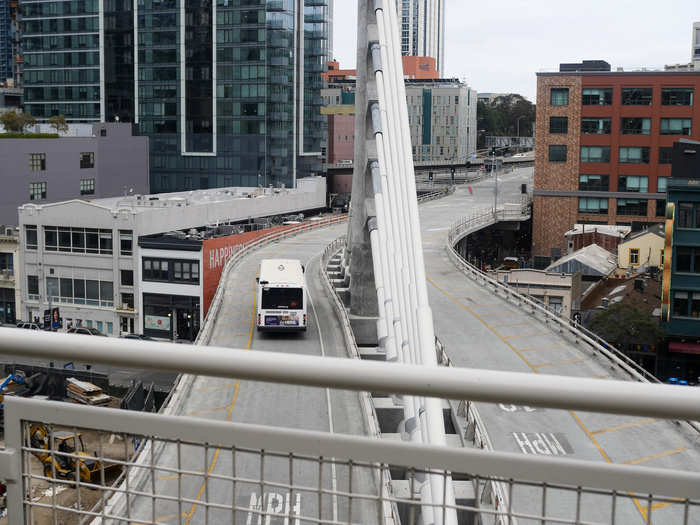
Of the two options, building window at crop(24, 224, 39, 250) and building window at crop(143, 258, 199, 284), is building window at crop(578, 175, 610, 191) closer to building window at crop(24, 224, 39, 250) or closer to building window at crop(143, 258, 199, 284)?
building window at crop(143, 258, 199, 284)

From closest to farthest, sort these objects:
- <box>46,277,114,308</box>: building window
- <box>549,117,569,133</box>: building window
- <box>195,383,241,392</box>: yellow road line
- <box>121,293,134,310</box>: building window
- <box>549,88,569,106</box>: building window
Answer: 1. <box>195,383,241,392</box>: yellow road line
2. <box>121,293,134,310</box>: building window
3. <box>46,277,114,308</box>: building window
4. <box>549,88,569,106</box>: building window
5. <box>549,117,569,133</box>: building window

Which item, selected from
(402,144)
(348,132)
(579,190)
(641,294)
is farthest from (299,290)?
(348,132)

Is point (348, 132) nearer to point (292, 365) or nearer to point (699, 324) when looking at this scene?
point (699, 324)

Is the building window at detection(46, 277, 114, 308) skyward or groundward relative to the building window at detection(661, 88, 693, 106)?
groundward

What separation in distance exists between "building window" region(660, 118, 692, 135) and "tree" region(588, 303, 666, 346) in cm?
3707

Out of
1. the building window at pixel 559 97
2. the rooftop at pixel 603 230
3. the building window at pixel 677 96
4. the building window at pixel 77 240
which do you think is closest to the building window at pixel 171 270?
the building window at pixel 77 240

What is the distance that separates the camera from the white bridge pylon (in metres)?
20.3

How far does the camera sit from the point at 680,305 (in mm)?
41688

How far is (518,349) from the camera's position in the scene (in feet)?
113

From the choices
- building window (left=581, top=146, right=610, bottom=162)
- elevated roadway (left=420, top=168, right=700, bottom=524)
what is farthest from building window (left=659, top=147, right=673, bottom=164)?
elevated roadway (left=420, top=168, right=700, bottom=524)

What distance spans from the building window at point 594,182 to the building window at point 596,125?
3.87m

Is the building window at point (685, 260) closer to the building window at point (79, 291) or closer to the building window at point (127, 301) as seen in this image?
the building window at point (127, 301)

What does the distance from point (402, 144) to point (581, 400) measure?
28473 millimetres

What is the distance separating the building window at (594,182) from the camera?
7819 cm
